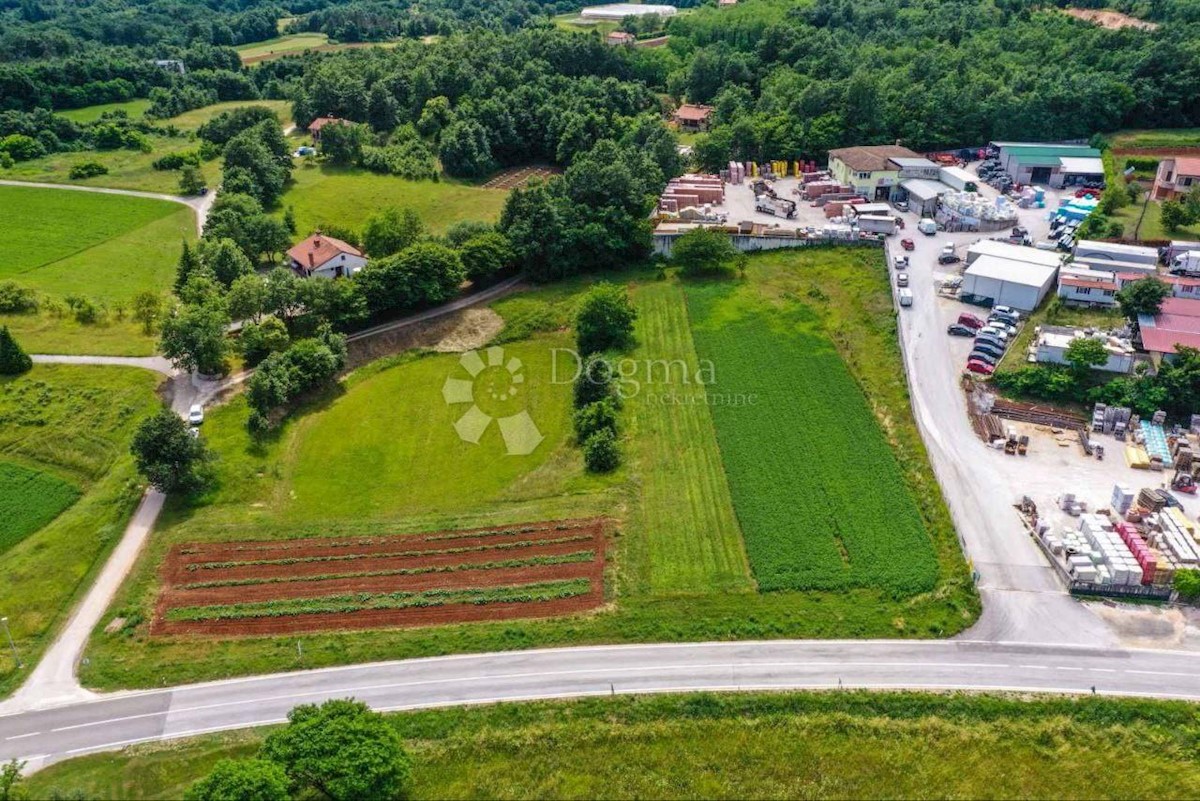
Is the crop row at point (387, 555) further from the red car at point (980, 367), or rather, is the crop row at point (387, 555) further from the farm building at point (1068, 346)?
the farm building at point (1068, 346)

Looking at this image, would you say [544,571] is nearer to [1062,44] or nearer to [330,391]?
[330,391]

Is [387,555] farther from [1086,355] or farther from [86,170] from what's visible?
[86,170]

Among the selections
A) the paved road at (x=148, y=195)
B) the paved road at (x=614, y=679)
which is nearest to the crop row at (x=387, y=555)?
the paved road at (x=614, y=679)

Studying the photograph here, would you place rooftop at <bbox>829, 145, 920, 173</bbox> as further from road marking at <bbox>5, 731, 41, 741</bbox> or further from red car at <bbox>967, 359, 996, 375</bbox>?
road marking at <bbox>5, 731, 41, 741</bbox>

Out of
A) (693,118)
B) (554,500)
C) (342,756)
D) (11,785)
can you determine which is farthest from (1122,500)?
(693,118)

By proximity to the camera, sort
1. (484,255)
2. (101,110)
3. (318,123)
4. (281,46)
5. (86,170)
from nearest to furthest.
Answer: (484,255) < (86,170) < (318,123) < (101,110) < (281,46)
